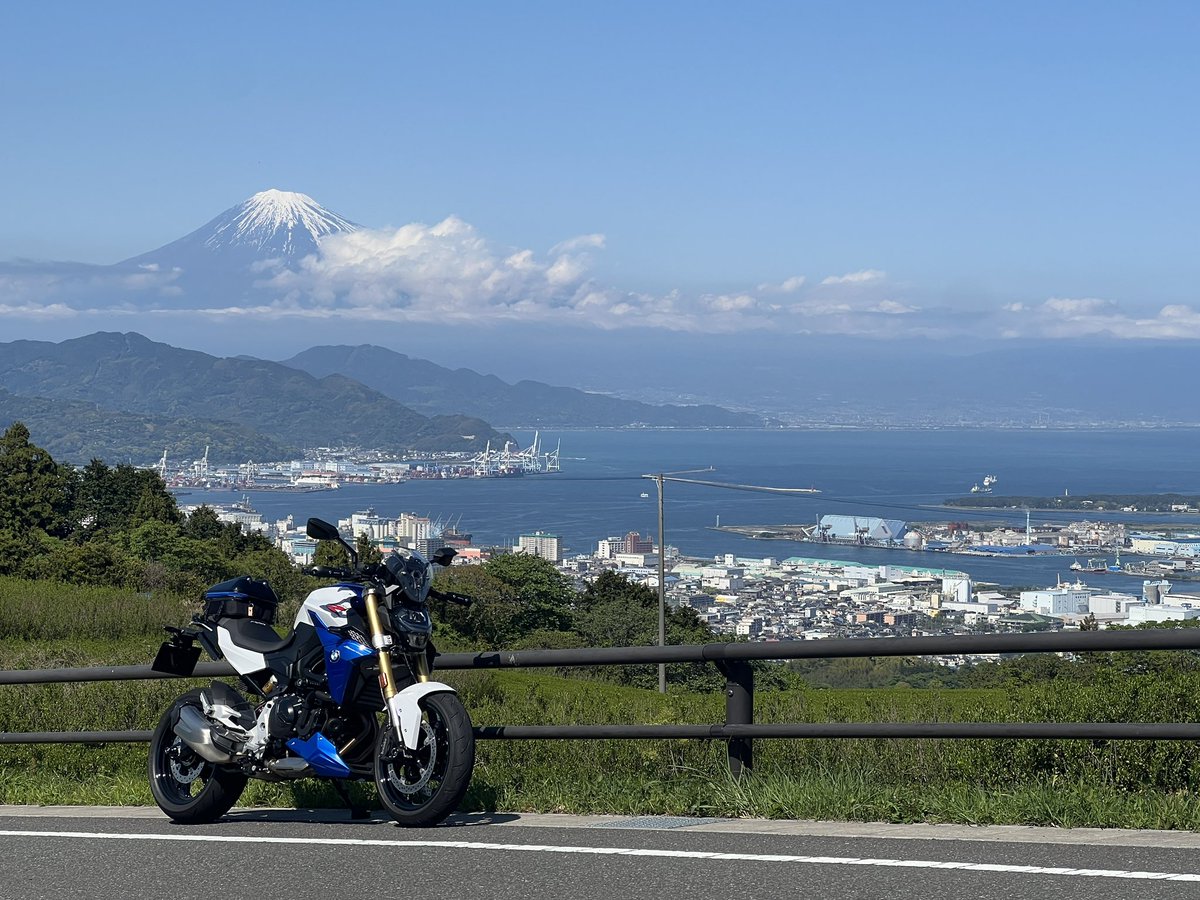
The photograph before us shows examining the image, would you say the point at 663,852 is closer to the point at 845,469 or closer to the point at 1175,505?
the point at 1175,505

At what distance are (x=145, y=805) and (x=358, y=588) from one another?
2.38 meters

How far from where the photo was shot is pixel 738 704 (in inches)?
297

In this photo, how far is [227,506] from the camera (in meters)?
142

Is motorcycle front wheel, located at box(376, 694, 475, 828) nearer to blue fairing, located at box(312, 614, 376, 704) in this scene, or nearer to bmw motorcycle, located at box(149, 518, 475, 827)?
bmw motorcycle, located at box(149, 518, 475, 827)

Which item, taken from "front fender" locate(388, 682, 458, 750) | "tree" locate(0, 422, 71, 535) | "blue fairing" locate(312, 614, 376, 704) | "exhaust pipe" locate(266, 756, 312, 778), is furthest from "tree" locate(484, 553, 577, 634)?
"front fender" locate(388, 682, 458, 750)

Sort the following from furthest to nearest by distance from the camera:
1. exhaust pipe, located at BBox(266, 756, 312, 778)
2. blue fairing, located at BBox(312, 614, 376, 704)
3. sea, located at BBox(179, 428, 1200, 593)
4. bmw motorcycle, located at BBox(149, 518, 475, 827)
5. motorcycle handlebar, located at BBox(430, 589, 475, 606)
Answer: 1. sea, located at BBox(179, 428, 1200, 593)
2. motorcycle handlebar, located at BBox(430, 589, 475, 606)
3. exhaust pipe, located at BBox(266, 756, 312, 778)
4. blue fairing, located at BBox(312, 614, 376, 704)
5. bmw motorcycle, located at BBox(149, 518, 475, 827)

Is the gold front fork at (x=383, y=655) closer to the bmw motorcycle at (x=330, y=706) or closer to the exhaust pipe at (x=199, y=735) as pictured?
the bmw motorcycle at (x=330, y=706)

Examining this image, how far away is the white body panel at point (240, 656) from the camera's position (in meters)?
7.65

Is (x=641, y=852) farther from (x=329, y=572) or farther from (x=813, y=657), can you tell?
(x=329, y=572)

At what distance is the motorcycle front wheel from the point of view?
672 centimetres

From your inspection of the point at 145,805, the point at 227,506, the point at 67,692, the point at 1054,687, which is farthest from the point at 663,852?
the point at 227,506

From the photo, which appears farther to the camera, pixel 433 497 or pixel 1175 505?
pixel 433 497

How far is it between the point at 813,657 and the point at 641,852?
1309 millimetres

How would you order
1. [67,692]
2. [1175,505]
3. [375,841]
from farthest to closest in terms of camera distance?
1. [1175,505]
2. [67,692]
3. [375,841]
